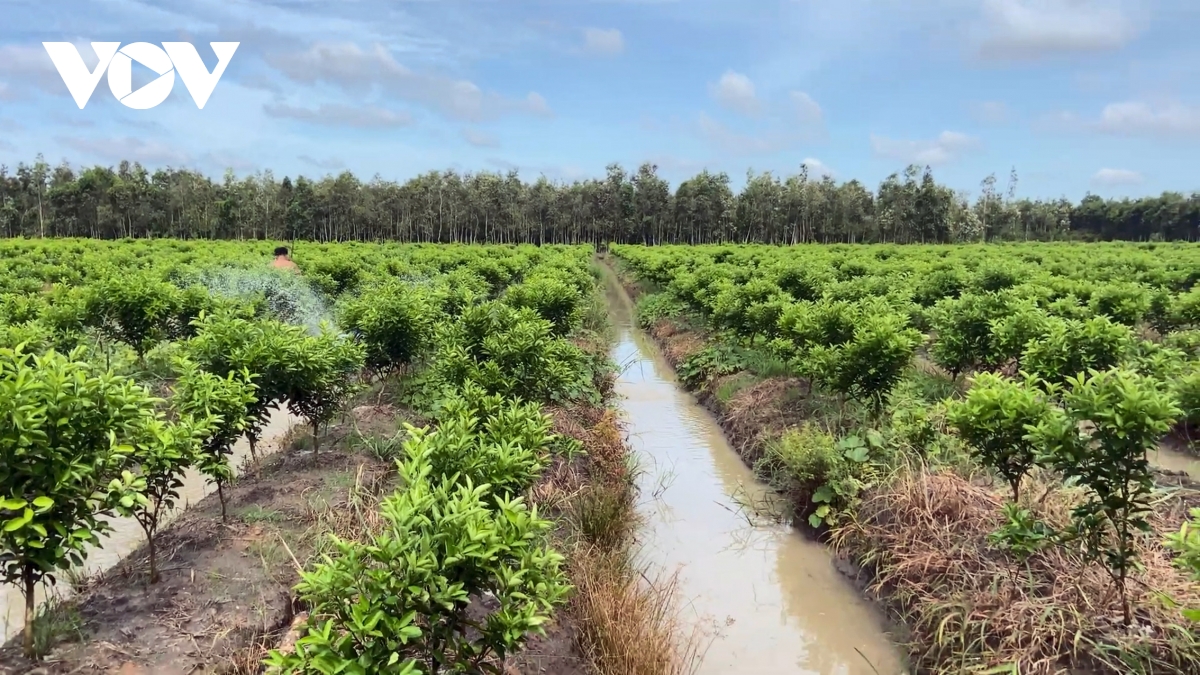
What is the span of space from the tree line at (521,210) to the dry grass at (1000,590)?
7247 centimetres

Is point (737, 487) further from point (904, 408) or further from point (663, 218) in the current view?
point (663, 218)

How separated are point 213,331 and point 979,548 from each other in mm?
7412

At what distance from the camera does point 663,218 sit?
7956 centimetres

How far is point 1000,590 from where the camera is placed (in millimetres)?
5391

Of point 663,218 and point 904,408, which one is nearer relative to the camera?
point 904,408

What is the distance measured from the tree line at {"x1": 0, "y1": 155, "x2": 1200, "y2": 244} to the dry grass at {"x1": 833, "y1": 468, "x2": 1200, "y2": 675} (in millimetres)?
72469

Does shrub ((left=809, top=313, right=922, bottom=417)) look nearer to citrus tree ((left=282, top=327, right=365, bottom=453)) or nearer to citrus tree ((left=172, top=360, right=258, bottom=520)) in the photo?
citrus tree ((left=282, top=327, right=365, bottom=453))

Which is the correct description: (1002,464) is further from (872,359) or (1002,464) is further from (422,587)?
(422,587)

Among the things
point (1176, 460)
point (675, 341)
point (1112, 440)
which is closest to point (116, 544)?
point (1112, 440)

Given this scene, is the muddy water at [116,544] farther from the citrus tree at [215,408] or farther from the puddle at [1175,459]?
the puddle at [1175,459]

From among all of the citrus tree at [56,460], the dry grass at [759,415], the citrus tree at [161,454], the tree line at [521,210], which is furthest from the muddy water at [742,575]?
the tree line at [521,210]

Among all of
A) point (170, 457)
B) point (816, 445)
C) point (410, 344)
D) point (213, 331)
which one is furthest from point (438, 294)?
point (170, 457)

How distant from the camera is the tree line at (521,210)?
236ft

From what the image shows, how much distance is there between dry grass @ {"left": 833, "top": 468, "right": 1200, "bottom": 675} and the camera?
4.72 metres
